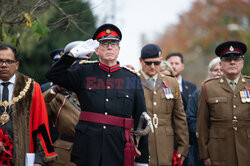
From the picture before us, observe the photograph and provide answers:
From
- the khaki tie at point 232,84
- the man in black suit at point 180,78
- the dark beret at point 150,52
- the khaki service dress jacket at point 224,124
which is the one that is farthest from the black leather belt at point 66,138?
the man in black suit at point 180,78

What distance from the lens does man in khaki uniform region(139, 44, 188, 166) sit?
6.37 meters

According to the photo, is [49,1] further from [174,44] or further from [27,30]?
[174,44]

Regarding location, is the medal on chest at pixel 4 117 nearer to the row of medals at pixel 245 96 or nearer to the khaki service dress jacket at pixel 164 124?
the khaki service dress jacket at pixel 164 124

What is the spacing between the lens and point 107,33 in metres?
4.95

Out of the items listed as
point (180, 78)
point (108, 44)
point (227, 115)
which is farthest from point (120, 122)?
point (180, 78)

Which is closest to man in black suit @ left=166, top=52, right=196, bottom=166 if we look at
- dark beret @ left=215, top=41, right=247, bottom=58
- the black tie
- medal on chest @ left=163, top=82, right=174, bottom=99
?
medal on chest @ left=163, top=82, right=174, bottom=99

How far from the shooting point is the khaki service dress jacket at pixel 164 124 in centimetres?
636

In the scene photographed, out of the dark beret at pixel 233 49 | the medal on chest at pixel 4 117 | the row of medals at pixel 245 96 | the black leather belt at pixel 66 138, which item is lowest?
the black leather belt at pixel 66 138

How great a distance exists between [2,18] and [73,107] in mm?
1801

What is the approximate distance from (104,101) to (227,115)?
2243mm

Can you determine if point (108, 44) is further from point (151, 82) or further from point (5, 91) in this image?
point (151, 82)

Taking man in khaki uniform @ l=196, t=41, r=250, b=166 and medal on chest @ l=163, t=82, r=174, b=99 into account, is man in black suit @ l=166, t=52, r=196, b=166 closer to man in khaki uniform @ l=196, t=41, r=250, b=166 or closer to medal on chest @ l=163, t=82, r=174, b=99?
medal on chest @ l=163, t=82, r=174, b=99

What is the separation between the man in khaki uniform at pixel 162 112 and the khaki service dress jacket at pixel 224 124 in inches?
13.4

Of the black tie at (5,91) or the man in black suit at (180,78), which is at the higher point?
the man in black suit at (180,78)
